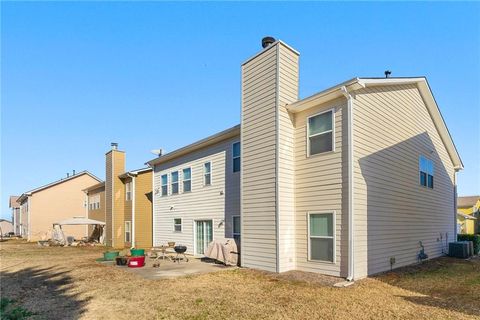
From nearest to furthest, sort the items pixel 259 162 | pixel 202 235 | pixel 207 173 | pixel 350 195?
pixel 350 195 < pixel 259 162 < pixel 207 173 < pixel 202 235

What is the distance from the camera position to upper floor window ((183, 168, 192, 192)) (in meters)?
17.7

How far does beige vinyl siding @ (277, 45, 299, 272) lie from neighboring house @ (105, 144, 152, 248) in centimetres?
1291

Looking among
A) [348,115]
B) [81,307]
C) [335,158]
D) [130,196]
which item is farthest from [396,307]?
[130,196]

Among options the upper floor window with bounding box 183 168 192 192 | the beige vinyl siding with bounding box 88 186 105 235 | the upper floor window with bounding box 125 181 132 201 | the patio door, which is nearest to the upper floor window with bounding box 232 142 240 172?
the patio door

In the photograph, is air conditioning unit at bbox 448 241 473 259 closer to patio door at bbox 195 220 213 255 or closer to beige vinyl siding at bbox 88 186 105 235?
patio door at bbox 195 220 213 255

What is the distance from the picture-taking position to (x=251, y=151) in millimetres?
12305

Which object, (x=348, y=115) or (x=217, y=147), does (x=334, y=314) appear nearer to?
(x=348, y=115)

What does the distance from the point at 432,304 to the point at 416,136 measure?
8.48m

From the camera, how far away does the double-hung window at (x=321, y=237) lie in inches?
392

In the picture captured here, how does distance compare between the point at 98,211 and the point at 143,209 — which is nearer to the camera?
A: the point at 143,209

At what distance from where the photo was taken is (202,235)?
1650 cm

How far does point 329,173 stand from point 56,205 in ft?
107

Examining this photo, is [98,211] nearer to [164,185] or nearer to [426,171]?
[164,185]

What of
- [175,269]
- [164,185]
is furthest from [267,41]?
[164,185]
